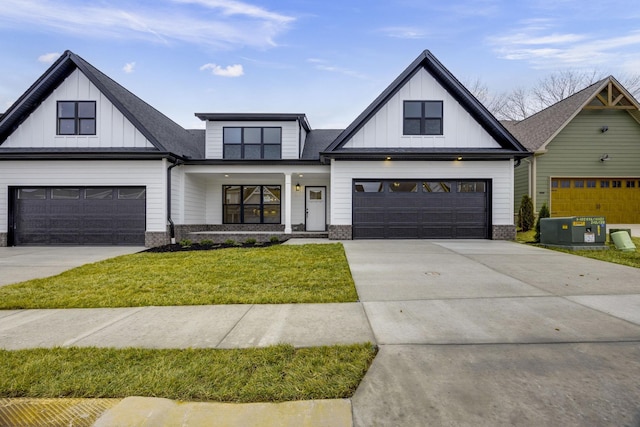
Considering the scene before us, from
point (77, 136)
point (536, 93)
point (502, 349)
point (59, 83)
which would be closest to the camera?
point (502, 349)

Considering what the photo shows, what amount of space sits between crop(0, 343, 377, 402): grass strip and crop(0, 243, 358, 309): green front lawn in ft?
5.45

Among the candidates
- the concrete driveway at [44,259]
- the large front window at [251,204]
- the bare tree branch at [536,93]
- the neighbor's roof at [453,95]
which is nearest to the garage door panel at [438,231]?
the neighbor's roof at [453,95]

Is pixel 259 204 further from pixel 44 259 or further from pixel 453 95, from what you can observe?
pixel 453 95

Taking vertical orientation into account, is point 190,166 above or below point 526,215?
above

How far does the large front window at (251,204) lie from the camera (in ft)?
51.3

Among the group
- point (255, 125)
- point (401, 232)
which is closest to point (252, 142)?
point (255, 125)

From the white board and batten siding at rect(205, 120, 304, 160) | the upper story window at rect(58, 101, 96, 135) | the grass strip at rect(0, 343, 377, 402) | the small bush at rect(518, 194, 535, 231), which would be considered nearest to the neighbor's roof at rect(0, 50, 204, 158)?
the upper story window at rect(58, 101, 96, 135)

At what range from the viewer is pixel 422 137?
12.3m

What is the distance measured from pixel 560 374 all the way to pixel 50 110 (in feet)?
54.3

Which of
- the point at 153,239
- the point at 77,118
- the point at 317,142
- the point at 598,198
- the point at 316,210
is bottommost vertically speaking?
the point at 153,239

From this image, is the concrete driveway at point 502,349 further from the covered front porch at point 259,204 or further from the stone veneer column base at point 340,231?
the covered front porch at point 259,204

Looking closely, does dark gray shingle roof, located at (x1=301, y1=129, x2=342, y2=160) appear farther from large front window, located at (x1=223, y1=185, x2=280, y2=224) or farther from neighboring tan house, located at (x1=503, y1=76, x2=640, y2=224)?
neighboring tan house, located at (x1=503, y1=76, x2=640, y2=224)

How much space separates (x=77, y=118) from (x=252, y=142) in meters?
6.91

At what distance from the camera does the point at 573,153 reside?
1583 centimetres
